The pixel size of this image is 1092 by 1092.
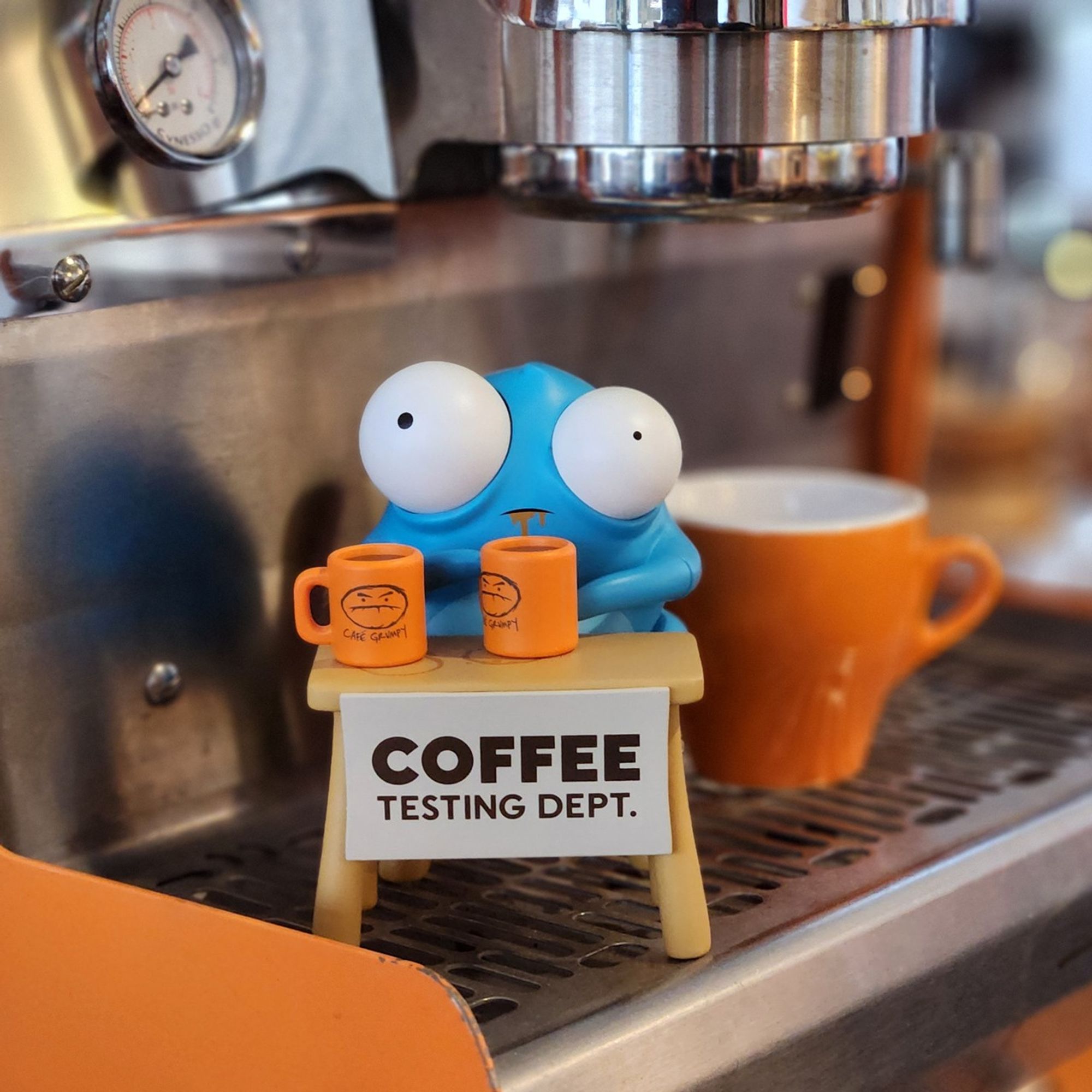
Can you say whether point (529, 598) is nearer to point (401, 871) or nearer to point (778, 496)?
point (401, 871)

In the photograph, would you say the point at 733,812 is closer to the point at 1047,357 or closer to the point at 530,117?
the point at 530,117

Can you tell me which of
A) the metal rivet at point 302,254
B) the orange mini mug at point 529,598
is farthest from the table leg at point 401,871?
the metal rivet at point 302,254

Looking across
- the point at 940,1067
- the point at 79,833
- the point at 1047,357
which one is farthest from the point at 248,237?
the point at 1047,357

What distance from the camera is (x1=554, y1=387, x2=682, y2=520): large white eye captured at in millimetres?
459

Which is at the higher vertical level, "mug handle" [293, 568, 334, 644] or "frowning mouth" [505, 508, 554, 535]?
"frowning mouth" [505, 508, 554, 535]

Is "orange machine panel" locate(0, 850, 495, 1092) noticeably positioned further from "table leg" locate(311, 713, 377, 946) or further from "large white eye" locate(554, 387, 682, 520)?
"large white eye" locate(554, 387, 682, 520)

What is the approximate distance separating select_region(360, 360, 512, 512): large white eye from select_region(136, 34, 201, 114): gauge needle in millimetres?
134

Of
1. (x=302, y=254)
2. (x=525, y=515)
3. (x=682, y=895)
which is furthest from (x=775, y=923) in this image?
(x=302, y=254)

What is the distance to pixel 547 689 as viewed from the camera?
0.42 meters

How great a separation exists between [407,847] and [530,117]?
25 cm

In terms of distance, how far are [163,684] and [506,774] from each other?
0.16m

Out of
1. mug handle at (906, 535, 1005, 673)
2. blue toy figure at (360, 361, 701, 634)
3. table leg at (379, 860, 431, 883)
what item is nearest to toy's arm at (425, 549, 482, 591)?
blue toy figure at (360, 361, 701, 634)

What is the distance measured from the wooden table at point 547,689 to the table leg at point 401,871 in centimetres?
4

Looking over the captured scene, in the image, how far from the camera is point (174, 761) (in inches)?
21.8
